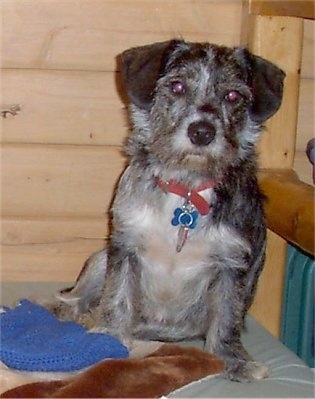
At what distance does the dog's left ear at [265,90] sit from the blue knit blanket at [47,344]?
590 mm

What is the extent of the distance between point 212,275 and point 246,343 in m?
0.21

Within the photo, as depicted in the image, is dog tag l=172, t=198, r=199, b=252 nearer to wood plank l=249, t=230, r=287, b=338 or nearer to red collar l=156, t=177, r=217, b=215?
red collar l=156, t=177, r=217, b=215

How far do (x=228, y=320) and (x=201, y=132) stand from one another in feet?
1.44

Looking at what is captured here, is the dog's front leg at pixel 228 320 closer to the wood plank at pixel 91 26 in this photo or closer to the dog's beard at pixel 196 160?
the dog's beard at pixel 196 160

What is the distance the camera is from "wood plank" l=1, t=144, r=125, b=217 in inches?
95.0

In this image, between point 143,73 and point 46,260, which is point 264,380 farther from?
point 46,260

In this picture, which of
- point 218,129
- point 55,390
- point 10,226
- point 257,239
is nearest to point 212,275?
point 257,239

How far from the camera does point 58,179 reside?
2434 mm

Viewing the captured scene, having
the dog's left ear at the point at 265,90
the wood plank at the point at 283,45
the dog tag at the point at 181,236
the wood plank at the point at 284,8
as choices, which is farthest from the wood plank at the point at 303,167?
the dog tag at the point at 181,236

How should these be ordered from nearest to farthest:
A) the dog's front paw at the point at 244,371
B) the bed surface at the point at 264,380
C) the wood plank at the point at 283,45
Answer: the bed surface at the point at 264,380, the dog's front paw at the point at 244,371, the wood plank at the point at 283,45

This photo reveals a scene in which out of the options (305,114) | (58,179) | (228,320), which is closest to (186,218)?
(228,320)

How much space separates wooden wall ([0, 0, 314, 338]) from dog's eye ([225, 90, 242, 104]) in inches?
18.1

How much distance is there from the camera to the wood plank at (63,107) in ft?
7.76

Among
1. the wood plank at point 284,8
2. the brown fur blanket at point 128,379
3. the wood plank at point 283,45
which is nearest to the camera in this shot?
the brown fur blanket at point 128,379
